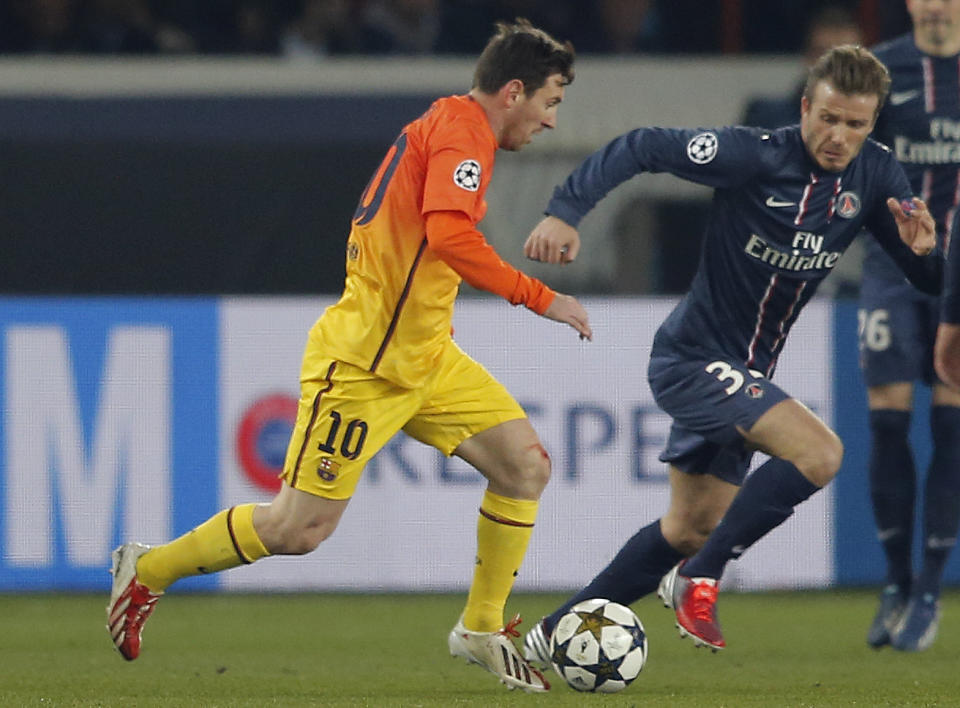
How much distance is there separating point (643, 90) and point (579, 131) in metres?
0.55

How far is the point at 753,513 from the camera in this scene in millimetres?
5527

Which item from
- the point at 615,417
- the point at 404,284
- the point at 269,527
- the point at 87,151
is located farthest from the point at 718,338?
the point at 87,151

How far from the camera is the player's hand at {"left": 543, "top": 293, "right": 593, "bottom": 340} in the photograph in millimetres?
5113

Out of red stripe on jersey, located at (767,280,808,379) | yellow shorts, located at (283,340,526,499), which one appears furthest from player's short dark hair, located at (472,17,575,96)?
red stripe on jersey, located at (767,280,808,379)

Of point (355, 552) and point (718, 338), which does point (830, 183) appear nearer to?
point (718, 338)

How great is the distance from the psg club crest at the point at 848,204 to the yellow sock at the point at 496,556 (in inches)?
48.5

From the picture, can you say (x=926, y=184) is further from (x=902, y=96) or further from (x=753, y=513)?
(x=753, y=513)

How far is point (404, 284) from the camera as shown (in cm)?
550

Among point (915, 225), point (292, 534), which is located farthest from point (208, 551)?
point (915, 225)

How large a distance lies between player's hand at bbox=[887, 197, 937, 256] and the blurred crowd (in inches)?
264

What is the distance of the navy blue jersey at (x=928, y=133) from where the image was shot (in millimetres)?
6754

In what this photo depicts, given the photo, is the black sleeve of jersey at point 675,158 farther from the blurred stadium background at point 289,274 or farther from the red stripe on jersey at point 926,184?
the blurred stadium background at point 289,274

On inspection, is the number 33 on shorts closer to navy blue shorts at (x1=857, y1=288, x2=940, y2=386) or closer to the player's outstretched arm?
the player's outstretched arm

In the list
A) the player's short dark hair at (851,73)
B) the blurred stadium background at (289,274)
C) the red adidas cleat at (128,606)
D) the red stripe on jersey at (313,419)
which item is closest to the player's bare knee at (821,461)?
the player's short dark hair at (851,73)
